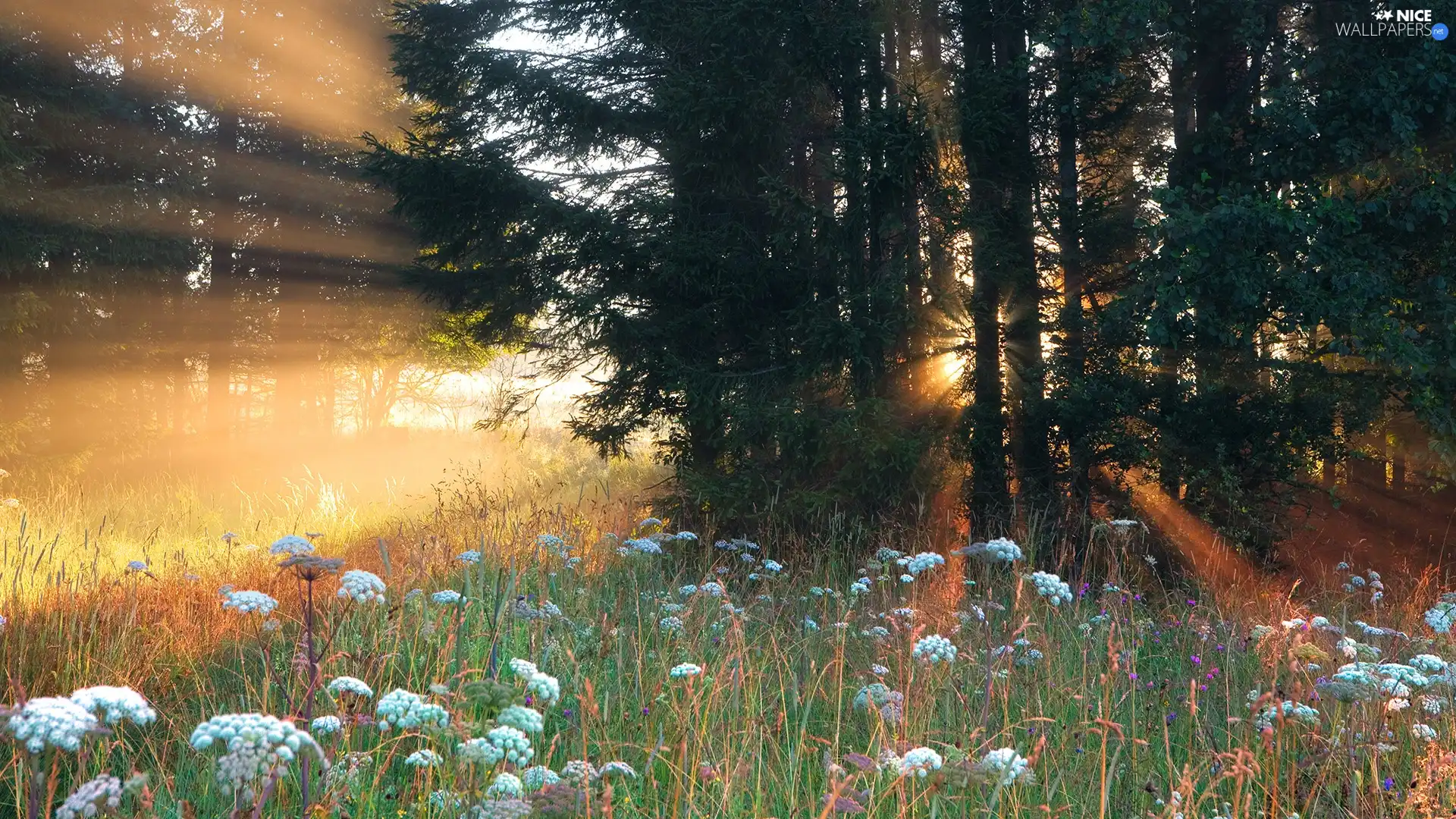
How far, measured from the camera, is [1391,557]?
29.7 ft

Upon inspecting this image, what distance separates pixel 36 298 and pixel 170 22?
6.49 meters

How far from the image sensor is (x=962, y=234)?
895 centimetres

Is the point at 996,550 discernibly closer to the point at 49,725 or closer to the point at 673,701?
the point at 673,701

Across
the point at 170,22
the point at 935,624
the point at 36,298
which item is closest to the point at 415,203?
the point at 36,298

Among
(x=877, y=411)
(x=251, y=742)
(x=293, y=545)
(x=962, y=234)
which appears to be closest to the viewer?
(x=251, y=742)

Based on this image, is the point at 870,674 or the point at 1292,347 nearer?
the point at 870,674

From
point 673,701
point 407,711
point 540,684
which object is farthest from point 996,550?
point 407,711

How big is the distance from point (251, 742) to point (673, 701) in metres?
1.56

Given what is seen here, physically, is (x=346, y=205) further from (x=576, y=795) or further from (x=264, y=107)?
(x=576, y=795)

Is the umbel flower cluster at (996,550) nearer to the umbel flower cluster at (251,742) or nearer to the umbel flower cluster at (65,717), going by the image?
the umbel flower cluster at (251,742)

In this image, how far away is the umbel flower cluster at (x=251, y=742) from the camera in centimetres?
129

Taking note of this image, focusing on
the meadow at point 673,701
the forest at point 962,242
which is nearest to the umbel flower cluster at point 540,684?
the meadow at point 673,701

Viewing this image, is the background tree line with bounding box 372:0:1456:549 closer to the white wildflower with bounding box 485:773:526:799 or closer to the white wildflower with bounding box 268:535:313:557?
the white wildflower with bounding box 268:535:313:557

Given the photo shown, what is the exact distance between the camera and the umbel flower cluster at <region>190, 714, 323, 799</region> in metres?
1.29
